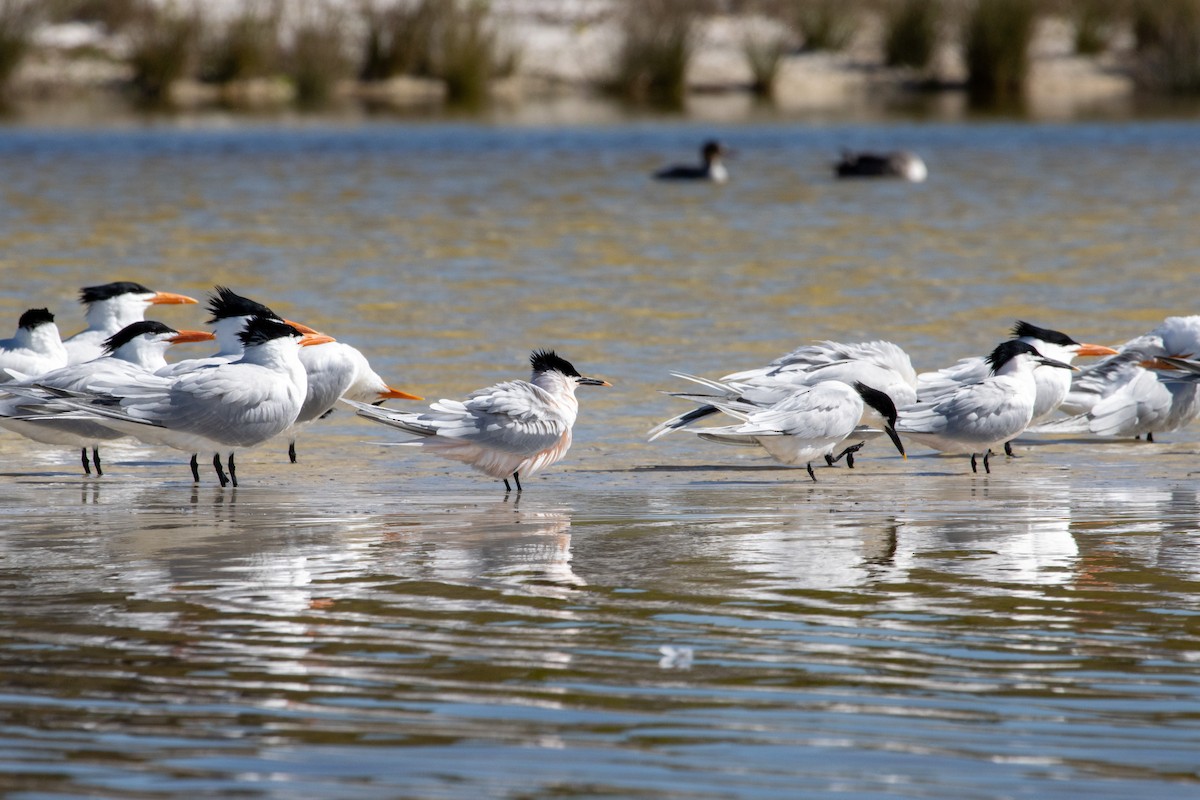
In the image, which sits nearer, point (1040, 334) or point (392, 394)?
point (392, 394)

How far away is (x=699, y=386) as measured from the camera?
1012 centimetres

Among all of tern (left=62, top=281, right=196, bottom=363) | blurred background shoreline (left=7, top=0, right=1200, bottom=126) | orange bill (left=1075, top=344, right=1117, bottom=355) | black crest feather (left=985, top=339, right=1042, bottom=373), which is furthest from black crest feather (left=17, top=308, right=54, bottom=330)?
blurred background shoreline (left=7, top=0, right=1200, bottom=126)

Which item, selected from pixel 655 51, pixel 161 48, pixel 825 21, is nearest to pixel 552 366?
pixel 161 48

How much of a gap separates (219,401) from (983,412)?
3.44 meters

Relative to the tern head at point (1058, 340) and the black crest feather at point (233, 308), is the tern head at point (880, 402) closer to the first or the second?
the tern head at point (1058, 340)

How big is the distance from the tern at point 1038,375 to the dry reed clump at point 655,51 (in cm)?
2758

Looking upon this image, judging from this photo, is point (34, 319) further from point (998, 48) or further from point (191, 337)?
point (998, 48)

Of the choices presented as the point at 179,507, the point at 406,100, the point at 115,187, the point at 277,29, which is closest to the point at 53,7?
the point at 277,29

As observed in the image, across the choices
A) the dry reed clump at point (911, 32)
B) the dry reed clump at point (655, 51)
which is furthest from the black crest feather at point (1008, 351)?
the dry reed clump at point (911, 32)

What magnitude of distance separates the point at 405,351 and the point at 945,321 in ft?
12.4

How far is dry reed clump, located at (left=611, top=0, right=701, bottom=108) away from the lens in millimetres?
36906

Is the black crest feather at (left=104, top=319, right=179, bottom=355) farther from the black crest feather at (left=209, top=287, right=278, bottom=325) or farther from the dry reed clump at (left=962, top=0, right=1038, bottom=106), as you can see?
the dry reed clump at (left=962, top=0, right=1038, bottom=106)

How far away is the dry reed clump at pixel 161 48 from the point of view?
116ft

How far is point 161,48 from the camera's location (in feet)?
118
